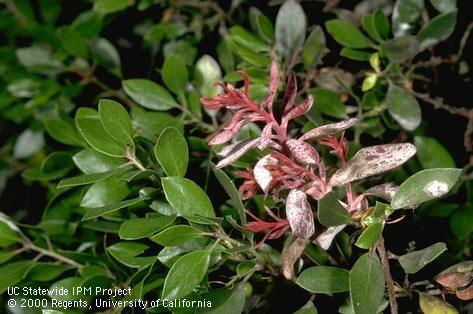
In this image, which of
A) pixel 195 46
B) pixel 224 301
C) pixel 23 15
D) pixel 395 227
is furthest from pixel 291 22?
pixel 23 15

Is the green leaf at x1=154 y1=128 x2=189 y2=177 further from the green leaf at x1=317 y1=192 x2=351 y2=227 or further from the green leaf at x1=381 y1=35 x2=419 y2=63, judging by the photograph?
the green leaf at x1=381 y1=35 x2=419 y2=63

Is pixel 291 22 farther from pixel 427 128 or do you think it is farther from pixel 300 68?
pixel 427 128

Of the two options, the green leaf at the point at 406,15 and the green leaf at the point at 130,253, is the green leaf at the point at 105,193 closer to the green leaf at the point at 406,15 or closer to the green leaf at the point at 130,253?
the green leaf at the point at 130,253

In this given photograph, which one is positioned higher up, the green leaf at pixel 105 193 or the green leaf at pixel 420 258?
the green leaf at pixel 420 258

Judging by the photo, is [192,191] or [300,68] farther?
[300,68]

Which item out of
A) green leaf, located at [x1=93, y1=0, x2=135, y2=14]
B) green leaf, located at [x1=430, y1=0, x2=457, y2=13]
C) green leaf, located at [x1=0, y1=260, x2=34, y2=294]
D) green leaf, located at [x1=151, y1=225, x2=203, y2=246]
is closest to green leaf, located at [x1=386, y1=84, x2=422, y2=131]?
green leaf, located at [x1=430, y1=0, x2=457, y2=13]

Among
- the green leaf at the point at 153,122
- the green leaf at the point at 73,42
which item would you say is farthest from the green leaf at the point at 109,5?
the green leaf at the point at 153,122
